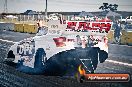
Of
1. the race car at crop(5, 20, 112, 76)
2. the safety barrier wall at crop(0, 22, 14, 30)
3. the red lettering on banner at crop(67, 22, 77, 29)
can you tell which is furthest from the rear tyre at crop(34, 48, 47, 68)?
the safety barrier wall at crop(0, 22, 14, 30)

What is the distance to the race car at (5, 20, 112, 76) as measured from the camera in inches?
298

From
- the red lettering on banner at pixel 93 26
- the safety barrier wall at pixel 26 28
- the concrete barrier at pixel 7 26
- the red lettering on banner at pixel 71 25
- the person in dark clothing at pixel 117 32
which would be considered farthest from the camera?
the concrete barrier at pixel 7 26

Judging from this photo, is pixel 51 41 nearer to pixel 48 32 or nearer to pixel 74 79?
pixel 48 32

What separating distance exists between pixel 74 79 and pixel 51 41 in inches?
58.2

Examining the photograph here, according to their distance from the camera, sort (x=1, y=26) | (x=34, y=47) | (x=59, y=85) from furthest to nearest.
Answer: (x=1, y=26) < (x=34, y=47) < (x=59, y=85)

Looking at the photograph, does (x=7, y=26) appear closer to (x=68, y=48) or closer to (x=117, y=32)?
(x=117, y=32)

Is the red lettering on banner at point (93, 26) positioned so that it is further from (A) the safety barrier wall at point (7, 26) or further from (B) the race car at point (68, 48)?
(A) the safety barrier wall at point (7, 26)

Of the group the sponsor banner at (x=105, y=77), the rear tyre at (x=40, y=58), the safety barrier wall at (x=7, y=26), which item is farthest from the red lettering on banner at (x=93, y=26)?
the safety barrier wall at (x=7, y=26)

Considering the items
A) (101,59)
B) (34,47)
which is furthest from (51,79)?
(101,59)

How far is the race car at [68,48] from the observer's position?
756 cm

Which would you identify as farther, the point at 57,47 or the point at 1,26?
the point at 1,26

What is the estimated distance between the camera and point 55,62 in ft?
26.5

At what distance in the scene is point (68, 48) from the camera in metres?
7.82

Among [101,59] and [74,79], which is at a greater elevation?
[101,59]
